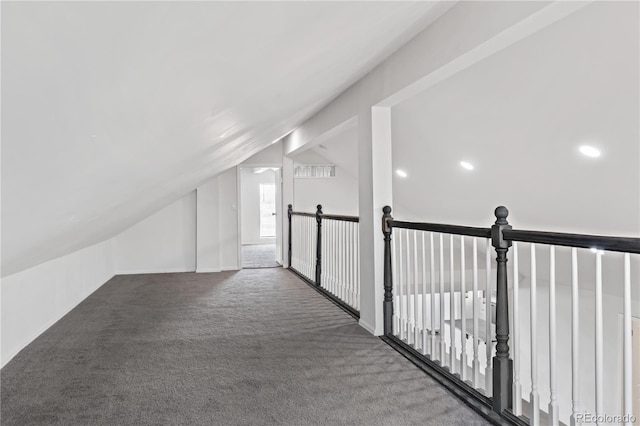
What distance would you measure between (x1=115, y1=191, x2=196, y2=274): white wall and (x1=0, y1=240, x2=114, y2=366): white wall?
1.22m

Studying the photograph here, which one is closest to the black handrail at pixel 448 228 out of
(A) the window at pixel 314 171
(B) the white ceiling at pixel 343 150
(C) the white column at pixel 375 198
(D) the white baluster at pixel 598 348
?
(C) the white column at pixel 375 198

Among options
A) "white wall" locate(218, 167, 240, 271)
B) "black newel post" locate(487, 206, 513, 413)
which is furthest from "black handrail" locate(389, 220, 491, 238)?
"white wall" locate(218, 167, 240, 271)

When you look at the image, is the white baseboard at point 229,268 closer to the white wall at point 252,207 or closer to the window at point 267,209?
the white wall at point 252,207

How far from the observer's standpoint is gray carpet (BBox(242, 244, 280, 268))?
7.30 m

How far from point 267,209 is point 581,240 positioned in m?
10.3

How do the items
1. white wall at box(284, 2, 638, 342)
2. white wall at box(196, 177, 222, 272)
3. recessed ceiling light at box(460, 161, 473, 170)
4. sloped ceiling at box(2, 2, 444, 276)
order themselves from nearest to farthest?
1. sloped ceiling at box(2, 2, 444, 276)
2. white wall at box(284, 2, 638, 342)
3. recessed ceiling light at box(460, 161, 473, 170)
4. white wall at box(196, 177, 222, 272)

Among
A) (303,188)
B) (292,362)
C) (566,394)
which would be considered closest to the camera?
(292,362)

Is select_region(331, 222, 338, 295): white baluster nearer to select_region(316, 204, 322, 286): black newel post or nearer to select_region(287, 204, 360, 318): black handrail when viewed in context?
select_region(287, 204, 360, 318): black handrail

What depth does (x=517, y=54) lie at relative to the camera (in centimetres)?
284

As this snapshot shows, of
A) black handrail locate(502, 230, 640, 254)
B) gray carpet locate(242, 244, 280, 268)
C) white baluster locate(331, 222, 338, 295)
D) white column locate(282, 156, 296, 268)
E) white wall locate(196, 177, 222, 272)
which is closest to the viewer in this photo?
black handrail locate(502, 230, 640, 254)

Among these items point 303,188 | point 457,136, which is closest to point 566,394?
point 457,136

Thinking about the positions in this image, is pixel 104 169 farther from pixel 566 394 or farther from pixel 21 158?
pixel 566 394

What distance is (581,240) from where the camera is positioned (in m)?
1.67

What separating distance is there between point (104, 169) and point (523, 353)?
19.2 ft
